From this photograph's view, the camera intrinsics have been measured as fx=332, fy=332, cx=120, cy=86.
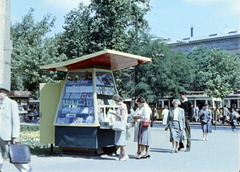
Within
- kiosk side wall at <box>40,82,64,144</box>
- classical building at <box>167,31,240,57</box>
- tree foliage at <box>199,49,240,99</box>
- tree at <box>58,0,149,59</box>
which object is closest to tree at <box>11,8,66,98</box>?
tree at <box>58,0,149,59</box>

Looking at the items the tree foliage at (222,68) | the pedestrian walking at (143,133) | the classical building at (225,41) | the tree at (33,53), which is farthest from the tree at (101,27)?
the classical building at (225,41)

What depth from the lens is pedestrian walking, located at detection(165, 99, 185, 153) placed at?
10273 mm

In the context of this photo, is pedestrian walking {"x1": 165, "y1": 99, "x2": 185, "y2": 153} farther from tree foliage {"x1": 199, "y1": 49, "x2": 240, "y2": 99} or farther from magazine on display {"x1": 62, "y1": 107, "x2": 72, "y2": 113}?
tree foliage {"x1": 199, "y1": 49, "x2": 240, "y2": 99}

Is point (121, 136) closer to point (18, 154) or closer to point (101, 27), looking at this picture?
point (18, 154)

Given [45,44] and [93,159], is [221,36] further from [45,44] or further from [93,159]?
[93,159]

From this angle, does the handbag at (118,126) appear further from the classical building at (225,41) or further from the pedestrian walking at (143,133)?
the classical building at (225,41)

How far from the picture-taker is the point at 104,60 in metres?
9.34

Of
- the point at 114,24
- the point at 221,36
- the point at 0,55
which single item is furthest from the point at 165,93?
the point at 221,36

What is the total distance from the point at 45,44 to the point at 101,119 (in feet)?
60.2

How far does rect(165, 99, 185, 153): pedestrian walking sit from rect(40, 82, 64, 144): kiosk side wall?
138 inches

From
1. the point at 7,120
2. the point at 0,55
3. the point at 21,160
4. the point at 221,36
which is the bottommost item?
the point at 21,160

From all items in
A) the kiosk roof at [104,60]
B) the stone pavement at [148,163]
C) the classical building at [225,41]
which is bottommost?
the stone pavement at [148,163]

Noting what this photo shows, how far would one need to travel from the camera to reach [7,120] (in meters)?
5.96

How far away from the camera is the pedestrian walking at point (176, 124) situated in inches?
404
